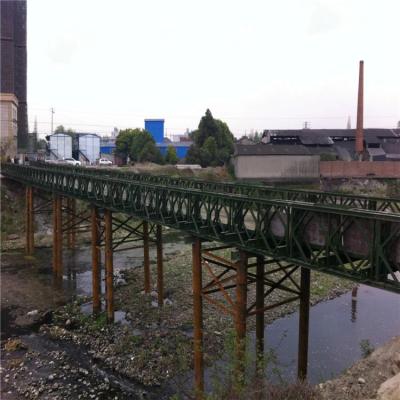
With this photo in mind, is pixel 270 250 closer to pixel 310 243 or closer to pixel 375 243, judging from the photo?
pixel 310 243

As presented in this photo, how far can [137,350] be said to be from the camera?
1736 cm

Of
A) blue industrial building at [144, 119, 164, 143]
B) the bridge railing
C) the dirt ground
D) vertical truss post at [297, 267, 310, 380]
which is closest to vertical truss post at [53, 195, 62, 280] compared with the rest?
Result: the bridge railing

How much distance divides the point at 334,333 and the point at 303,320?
614 cm

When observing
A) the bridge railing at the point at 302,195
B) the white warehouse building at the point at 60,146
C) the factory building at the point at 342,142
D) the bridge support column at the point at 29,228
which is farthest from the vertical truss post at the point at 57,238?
the white warehouse building at the point at 60,146

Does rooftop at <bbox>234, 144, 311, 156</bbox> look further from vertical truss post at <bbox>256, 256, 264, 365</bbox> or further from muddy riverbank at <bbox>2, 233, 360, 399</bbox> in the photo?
vertical truss post at <bbox>256, 256, 264, 365</bbox>

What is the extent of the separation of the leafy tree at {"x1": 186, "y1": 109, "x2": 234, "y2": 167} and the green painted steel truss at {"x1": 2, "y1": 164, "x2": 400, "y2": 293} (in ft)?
164

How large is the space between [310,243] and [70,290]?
60.1ft

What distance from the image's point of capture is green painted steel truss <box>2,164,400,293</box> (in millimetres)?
9727

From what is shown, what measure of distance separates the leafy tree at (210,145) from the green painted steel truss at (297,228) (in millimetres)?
50113

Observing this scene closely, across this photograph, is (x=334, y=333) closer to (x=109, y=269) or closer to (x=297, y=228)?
(x=297, y=228)

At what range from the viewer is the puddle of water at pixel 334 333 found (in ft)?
53.6

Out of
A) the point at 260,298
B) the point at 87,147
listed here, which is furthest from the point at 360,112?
the point at 260,298

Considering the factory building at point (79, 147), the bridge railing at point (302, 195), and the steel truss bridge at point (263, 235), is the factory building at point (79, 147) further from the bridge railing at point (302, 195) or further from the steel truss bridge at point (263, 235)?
the steel truss bridge at point (263, 235)

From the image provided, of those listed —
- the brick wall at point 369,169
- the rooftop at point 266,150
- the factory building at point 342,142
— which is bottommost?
the brick wall at point 369,169
